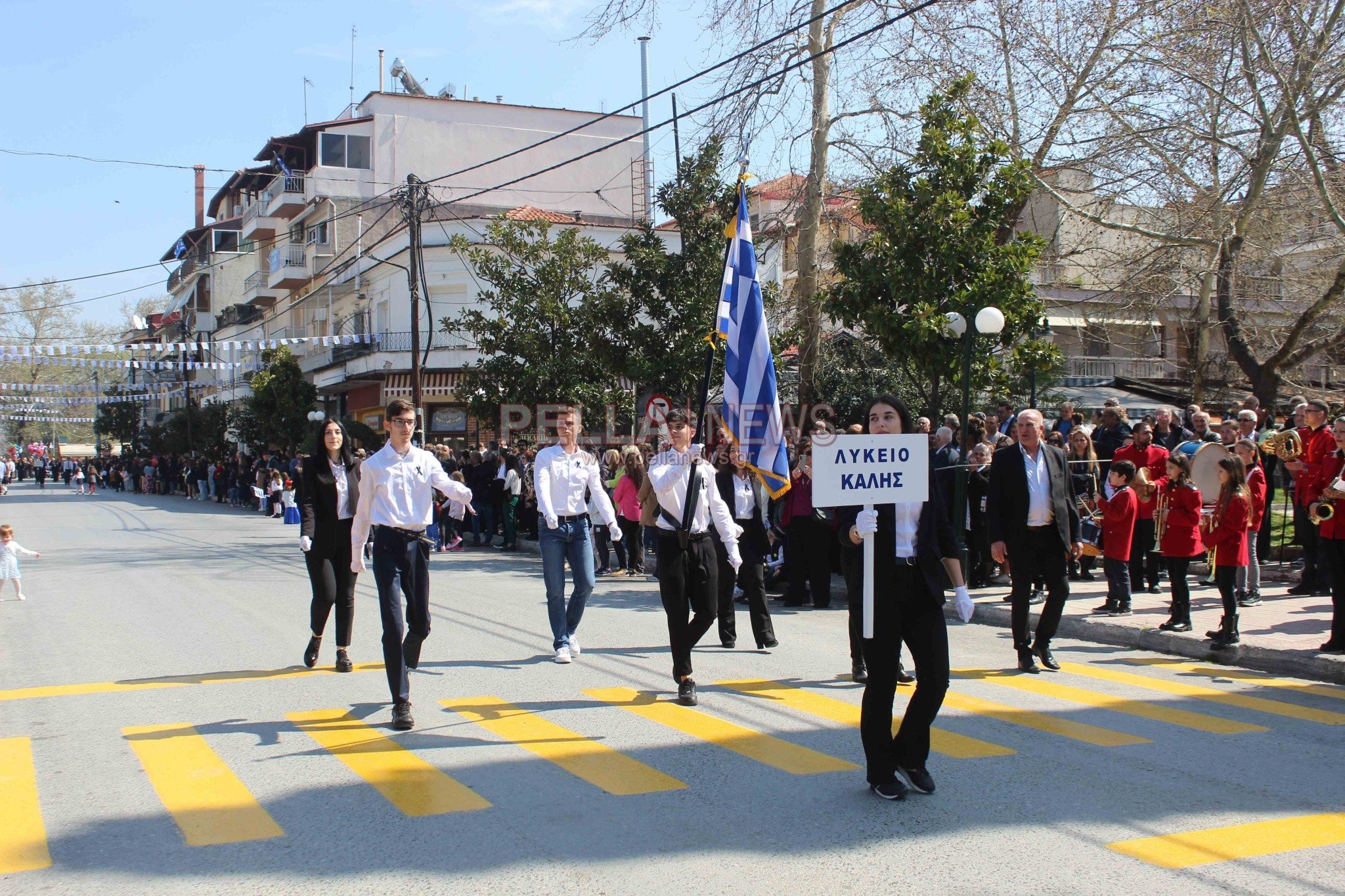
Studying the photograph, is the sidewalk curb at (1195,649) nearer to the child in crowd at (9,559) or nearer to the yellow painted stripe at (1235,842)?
the yellow painted stripe at (1235,842)

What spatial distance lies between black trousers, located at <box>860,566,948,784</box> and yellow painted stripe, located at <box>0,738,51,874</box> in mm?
3605

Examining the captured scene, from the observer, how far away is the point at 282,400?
1690 inches

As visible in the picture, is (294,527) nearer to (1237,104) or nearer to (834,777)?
(1237,104)

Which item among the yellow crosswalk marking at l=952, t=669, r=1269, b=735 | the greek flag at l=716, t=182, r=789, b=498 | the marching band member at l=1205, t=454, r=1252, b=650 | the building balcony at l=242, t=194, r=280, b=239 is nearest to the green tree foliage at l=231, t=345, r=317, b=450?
the building balcony at l=242, t=194, r=280, b=239

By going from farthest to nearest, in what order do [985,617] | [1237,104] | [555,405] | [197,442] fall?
[197,442] → [555,405] → [1237,104] → [985,617]

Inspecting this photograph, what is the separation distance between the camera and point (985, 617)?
1190cm

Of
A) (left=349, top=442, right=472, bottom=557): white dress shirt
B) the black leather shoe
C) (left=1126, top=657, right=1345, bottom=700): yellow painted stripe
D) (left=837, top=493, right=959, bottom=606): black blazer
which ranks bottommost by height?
(left=1126, top=657, right=1345, bottom=700): yellow painted stripe

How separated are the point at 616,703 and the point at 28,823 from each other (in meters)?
3.53

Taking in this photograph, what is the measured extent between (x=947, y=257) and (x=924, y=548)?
1013cm

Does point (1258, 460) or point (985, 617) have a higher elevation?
point (1258, 460)

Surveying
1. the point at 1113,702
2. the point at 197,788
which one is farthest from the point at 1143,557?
the point at 197,788

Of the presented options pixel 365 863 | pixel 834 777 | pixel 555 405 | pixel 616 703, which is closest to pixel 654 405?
pixel 555 405

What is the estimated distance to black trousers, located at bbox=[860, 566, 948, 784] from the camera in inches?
213

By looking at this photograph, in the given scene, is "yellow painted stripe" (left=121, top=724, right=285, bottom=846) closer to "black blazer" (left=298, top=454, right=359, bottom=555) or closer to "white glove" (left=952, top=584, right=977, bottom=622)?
"black blazer" (left=298, top=454, right=359, bottom=555)
